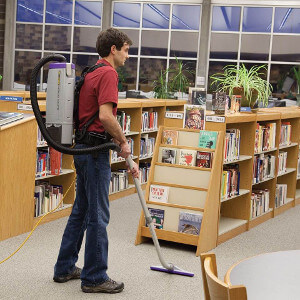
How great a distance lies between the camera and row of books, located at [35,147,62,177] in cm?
621

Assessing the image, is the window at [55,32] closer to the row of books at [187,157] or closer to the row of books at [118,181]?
the row of books at [118,181]

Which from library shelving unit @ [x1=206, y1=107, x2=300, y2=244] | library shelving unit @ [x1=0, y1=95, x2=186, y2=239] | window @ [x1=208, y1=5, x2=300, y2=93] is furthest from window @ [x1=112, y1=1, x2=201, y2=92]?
library shelving unit @ [x1=206, y1=107, x2=300, y2=244]

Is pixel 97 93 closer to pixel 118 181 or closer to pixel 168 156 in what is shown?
pixel 168 156

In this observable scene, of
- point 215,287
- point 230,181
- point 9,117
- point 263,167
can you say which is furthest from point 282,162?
point 215,287

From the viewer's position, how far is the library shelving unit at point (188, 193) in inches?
215

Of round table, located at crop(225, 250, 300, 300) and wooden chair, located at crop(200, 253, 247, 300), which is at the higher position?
wooden chair, located at crop(200, 253, 247, 300)

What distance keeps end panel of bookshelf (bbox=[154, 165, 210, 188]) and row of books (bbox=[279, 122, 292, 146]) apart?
8.02ft

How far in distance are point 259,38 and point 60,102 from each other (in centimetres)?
1032

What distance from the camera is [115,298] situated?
4.32 meters

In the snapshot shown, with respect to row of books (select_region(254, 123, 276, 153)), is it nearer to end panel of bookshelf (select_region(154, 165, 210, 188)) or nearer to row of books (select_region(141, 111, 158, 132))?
end panel of bookshelf (select_region(154, 165, 210, 188))

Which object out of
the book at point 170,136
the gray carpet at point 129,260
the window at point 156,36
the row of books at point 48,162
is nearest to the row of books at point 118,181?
the gray carpet at point 129,260

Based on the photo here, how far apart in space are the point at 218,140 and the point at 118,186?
2.93 m

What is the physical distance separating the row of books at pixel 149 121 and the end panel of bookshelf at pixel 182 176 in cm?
309

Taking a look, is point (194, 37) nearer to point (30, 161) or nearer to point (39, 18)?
point (39, 18)
